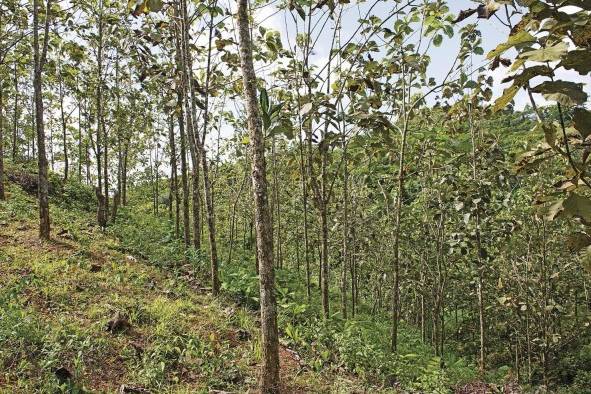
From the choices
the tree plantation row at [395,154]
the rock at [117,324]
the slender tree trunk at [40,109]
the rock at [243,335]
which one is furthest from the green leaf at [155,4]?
the slender tree trunk at [40,109]

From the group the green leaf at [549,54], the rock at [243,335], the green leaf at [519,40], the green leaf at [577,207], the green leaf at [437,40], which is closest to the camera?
the green leaf at [549,54]

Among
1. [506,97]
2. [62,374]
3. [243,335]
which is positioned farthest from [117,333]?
[506,97]

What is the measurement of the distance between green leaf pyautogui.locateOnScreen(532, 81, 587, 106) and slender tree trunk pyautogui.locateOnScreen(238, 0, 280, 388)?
12.5 feet

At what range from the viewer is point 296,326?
8766 mm

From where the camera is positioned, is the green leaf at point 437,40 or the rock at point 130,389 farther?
the green leaf at point 437,40

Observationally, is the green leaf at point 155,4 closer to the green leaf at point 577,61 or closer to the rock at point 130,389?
the green leaf at point 577,61

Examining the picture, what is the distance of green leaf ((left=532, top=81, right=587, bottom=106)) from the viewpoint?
1442mm

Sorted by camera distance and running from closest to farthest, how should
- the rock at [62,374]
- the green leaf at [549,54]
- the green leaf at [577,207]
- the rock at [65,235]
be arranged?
the green leaf at [549,54] → the green leaf at [577,207] → the rock at [62,374] → the rock at [65,235]

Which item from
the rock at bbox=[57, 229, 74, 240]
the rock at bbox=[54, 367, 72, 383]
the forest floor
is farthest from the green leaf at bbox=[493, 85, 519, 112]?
the rock at bbox=[57, 229, 74, 240]

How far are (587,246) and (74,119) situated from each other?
30715 millimetres

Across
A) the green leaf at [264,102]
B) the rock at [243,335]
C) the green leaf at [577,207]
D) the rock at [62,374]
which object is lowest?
the rock at [243,335]

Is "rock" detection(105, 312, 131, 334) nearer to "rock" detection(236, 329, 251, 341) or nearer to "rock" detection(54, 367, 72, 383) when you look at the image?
→ "rock" detection(54, 367, 72, 383)

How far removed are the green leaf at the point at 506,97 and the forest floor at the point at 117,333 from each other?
5062mm

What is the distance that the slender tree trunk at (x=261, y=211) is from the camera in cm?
514
